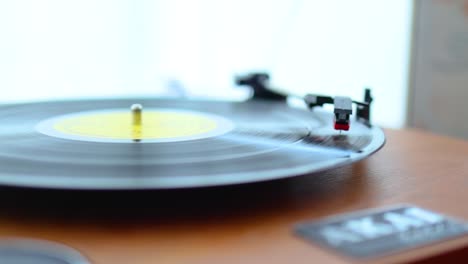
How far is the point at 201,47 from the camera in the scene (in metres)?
1.91

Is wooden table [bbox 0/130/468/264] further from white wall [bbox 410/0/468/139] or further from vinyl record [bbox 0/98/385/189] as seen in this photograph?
white wall [bbox 410/0/468/139]

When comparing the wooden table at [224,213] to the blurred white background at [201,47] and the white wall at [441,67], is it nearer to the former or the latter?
the white wall at [441,67]

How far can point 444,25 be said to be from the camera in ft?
3.82

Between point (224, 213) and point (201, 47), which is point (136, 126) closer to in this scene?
point (224, 213)

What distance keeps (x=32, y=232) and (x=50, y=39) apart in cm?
122

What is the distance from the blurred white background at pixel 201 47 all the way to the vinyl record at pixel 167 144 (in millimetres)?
511

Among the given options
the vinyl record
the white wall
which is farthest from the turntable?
the white wall

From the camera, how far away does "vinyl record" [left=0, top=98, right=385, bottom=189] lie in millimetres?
483

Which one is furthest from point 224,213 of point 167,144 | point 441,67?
point 441,67

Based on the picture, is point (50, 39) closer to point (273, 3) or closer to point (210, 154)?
point (273, 3)

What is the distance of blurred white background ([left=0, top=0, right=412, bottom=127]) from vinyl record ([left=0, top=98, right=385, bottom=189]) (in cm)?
51

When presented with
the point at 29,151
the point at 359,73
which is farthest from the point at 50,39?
the point at 29,151

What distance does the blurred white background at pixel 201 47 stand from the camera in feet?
4.44

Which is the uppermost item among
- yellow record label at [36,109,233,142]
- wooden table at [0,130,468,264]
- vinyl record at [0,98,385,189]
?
vinyl record at [0,98,385,189]
